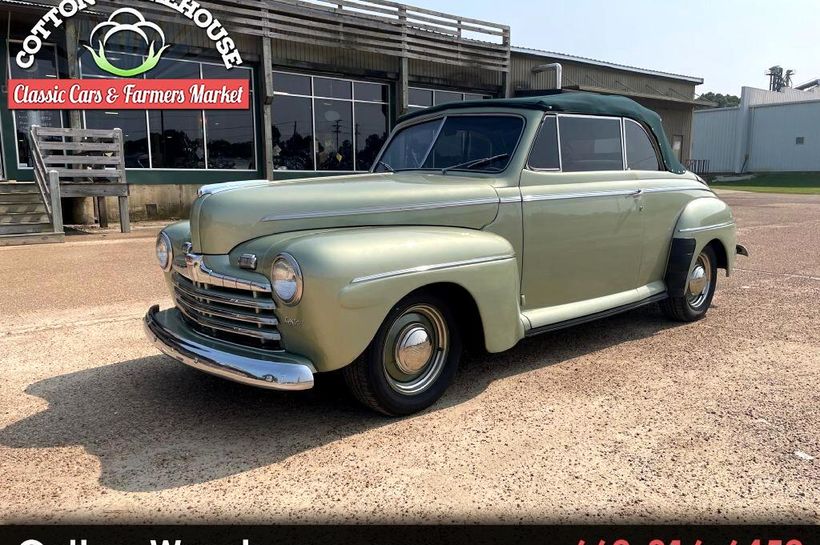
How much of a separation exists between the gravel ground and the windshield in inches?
55.7

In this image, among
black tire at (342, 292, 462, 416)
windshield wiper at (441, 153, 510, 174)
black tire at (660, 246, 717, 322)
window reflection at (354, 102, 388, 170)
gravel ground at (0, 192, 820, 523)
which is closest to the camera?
gravel ground at (0, 192, 820, 523)

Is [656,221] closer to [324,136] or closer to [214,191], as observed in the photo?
[214,191]

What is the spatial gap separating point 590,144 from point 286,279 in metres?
2.68

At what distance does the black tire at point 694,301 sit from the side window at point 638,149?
921 mm

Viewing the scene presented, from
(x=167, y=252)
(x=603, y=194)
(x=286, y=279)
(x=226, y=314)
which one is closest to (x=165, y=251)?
(x=167, y=252)

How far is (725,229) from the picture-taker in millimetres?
5594

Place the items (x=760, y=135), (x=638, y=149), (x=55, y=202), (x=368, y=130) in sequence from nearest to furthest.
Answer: (x=638, y=149) < (x=55, y=202) < (x=368, y=130) < (x=760, y=135)

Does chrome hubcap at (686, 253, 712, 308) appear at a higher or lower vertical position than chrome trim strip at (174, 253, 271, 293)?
lower

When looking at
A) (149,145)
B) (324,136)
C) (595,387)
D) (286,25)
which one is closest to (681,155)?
(324,136)

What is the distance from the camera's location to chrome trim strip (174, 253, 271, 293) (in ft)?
10.2

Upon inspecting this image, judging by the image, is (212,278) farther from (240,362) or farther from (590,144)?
(590,144)

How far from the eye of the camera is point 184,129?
50.4ft

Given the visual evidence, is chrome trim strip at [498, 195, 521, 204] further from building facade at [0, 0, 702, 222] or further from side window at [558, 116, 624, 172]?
building facade at [0, 0, 702, 222]

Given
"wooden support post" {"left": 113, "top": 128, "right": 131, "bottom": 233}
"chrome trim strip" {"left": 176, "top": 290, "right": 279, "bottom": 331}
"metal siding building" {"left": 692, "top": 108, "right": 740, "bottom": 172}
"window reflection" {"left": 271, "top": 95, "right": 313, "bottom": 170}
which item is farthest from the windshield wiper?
"metal siding building" {"left": 692, "top": 108, "right": 740, "bottom": 172}
